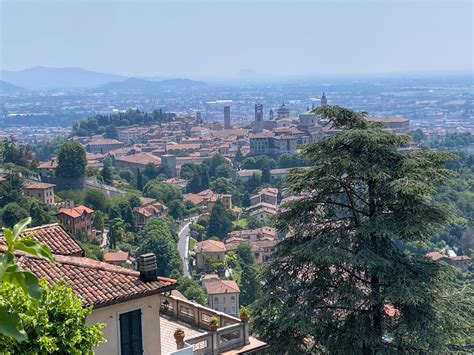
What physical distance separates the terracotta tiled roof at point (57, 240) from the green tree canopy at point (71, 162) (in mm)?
59382

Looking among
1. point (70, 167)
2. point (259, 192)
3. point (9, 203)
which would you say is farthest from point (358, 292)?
point (259, 192)

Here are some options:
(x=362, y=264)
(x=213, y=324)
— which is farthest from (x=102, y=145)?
(x=213, y=324)

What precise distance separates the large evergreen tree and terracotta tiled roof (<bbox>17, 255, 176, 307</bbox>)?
241cm

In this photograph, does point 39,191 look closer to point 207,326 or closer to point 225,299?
point 225,299

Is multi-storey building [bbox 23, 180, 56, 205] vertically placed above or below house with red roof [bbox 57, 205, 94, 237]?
above

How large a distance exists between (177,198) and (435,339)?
69.8m

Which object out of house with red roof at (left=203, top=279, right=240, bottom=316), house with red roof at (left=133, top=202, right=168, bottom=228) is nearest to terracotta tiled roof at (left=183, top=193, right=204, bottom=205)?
Answer: house with red roof at (left=133, top=202, right=168, bottom=228)

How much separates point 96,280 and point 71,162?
202ft

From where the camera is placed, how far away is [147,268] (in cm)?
743

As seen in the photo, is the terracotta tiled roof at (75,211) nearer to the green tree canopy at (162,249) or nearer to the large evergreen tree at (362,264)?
the green tree canopy at (162,249)

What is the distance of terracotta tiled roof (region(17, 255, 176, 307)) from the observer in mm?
6867

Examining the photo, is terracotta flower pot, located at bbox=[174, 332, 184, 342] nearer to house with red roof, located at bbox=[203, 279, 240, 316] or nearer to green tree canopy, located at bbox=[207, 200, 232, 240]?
house with red roof, located at bbox=[203, 279, 240, 316]

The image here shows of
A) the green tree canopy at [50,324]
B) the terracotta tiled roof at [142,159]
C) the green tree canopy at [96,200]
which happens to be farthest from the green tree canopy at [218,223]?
the green tree canopy at [50,324]

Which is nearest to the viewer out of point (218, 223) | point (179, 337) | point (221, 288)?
point (179, 337)
